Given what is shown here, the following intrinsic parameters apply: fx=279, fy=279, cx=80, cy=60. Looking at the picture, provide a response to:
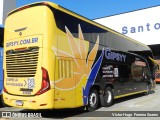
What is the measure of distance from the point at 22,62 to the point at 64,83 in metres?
1.59

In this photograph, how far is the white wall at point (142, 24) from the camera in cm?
3369

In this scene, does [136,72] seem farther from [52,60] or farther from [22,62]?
[22,62]

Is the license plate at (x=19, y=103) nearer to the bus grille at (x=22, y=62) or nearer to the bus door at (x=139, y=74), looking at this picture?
the bus grille at (x=22, y=62)

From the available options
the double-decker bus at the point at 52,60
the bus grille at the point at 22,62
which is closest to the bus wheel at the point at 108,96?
the double-decker bus at the point at 52,60

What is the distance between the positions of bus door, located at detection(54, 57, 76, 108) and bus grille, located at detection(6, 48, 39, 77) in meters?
0.78

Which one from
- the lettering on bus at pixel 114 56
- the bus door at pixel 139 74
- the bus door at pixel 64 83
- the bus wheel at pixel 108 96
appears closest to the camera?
the bus door at pixel 64 83

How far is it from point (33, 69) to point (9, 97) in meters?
1.53

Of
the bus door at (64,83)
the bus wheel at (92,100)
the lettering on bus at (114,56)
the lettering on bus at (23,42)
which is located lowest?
the bus wheel at (92,100)

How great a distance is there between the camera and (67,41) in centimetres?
965

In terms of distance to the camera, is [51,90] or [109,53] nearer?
[51,90]

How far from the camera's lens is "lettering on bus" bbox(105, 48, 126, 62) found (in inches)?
501

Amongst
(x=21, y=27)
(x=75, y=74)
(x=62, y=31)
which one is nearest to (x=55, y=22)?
(x=62, y=31)

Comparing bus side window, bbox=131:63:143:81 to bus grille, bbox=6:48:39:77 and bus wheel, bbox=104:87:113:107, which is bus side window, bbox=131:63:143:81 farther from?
bus grille, bbox=6:48:39:77

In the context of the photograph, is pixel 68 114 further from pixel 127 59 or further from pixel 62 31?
pixel 127 59
